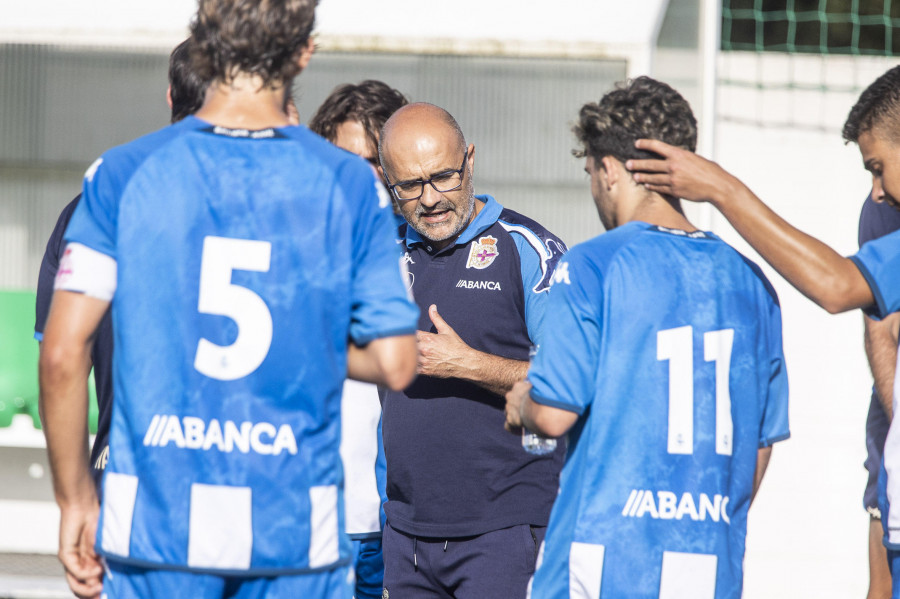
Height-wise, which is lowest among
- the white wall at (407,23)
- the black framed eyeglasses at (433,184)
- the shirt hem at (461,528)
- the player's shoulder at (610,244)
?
the shirt hem at (461,528)

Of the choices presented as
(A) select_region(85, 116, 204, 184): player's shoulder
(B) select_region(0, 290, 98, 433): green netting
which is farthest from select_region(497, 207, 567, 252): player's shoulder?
(B) select_region(0, 290, 98, 433): green netting

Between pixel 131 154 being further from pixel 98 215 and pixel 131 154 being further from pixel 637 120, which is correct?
pixel 637 120

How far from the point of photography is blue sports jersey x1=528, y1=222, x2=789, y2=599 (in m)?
2.03

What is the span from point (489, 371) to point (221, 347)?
1.24 metres

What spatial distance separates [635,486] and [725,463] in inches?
8.3

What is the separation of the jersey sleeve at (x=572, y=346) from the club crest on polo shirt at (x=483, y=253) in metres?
0.90

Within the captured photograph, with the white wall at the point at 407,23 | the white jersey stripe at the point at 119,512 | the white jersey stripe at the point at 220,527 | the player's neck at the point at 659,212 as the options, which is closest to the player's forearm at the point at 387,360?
the white jersey stripe at the point at 220,527

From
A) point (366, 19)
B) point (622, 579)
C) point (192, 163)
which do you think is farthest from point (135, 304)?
point (366, 19)

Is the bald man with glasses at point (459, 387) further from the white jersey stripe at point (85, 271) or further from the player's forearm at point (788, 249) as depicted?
the white jersey stripe at point (85, 271)

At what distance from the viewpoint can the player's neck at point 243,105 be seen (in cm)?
176

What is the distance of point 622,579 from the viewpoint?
2.03m

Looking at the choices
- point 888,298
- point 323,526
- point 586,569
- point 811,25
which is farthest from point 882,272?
point 811,25

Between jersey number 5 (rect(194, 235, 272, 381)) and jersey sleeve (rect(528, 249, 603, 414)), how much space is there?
645 millimetres

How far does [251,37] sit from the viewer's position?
1.73 meters
